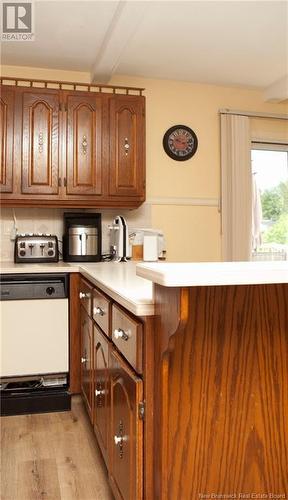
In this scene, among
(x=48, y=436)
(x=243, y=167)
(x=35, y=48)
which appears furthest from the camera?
(x=243, y=167)

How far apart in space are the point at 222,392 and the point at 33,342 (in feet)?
5.87

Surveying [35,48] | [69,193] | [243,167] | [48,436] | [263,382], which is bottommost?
[48,436]

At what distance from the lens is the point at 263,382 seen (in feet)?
3.89

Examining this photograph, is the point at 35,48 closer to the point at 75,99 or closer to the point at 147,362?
the point at 75,99

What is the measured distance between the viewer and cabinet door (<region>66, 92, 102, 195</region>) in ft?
10.2

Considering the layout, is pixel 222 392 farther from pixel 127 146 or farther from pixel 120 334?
pixel 127 146

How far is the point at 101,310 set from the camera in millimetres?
1841

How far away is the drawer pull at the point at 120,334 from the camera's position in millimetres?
1358

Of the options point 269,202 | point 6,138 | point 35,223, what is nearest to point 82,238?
point 35,223

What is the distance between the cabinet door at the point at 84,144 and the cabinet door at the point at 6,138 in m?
0.41

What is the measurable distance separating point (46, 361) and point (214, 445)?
5.76 ft

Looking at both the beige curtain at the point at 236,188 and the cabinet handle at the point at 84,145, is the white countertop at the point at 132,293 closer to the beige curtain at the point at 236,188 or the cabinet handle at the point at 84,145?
the cabinet handle at the point at 84,145

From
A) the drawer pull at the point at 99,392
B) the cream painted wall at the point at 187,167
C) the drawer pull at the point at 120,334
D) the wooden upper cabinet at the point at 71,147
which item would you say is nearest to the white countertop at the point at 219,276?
the drawer pull at the point at 120,334

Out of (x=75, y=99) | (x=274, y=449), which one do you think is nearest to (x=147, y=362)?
(x=274, y=449)
